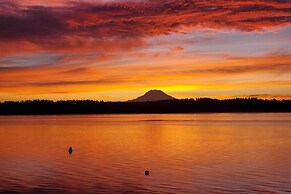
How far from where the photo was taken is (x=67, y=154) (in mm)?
48781

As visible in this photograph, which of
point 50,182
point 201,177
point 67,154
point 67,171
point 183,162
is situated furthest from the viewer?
point 67,154

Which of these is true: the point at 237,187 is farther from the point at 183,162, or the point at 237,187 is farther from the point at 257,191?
the point at 183,162

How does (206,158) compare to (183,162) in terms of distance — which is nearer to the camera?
(183,162)

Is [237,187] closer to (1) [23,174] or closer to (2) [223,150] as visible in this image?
(1) [23,174]

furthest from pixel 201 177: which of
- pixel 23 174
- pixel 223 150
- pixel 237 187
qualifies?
pixel 223 150

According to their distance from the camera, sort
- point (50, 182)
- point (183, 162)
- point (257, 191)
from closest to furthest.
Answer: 1. point (257, 191)
2. point (50, 182)
3. point (183, 162)

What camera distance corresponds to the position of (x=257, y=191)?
26641 millimetres

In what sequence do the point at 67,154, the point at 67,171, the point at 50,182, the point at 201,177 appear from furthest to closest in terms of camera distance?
the point at 67,154 < the point at 67,171 < the point at 201,177 < the point at 50,182

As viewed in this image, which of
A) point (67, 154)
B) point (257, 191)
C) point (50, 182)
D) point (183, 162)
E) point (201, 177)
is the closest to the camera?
point (257, 191)

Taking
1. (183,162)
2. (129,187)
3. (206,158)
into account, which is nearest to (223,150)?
(206,158)

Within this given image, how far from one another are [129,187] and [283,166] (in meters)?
15.8

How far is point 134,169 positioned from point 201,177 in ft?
22.6

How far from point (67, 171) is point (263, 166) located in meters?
16.4

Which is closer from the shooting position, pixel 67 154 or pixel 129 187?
pixel 129 187
